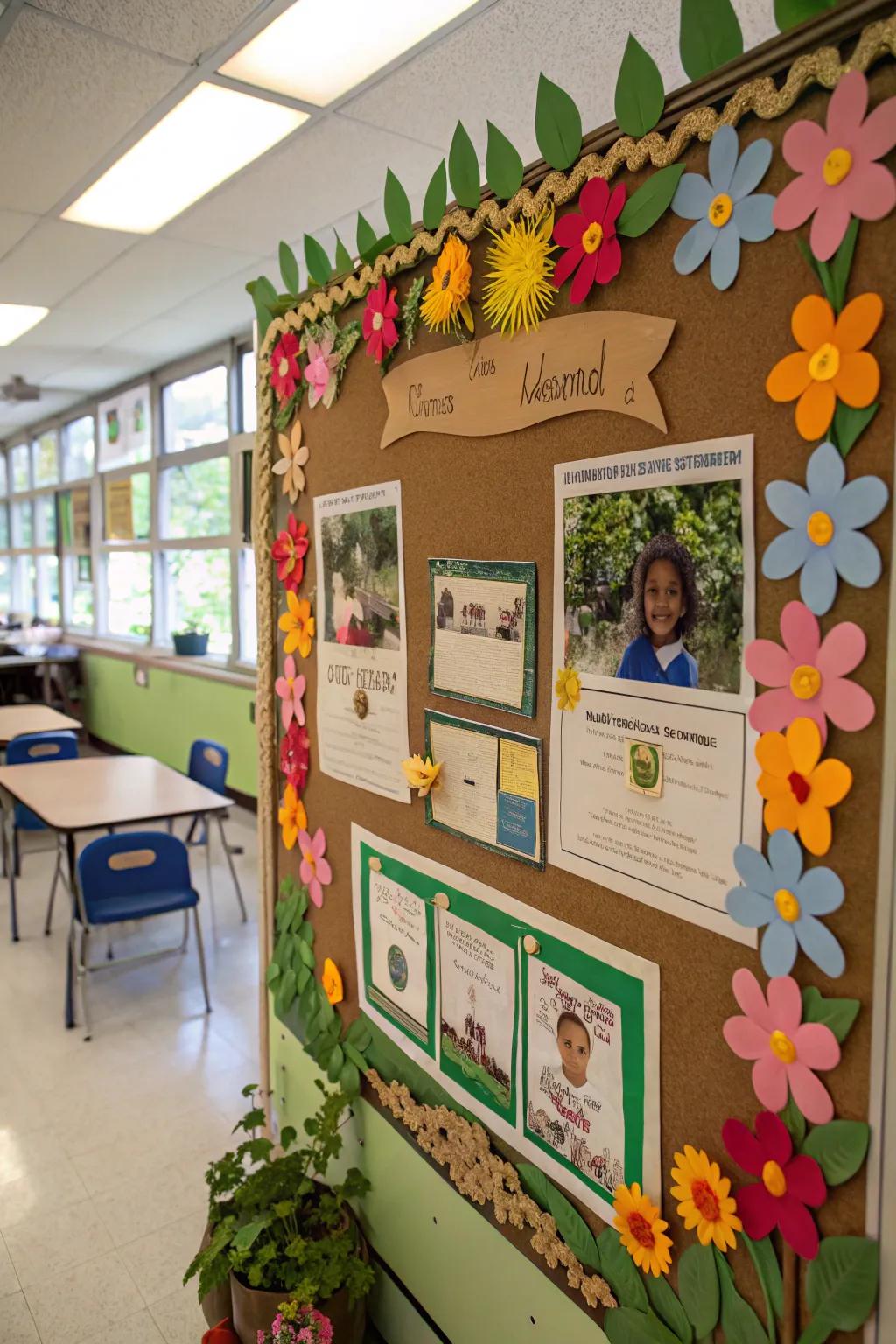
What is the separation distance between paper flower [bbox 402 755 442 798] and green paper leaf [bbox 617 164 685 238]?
2.46 ft

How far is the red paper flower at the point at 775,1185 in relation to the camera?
82 cm

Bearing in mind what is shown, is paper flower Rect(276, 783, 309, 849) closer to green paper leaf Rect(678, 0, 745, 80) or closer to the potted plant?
the potted plant

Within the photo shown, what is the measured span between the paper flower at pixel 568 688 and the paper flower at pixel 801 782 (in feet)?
0.87

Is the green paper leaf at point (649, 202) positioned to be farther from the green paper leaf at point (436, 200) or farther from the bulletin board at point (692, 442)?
the green paper leaf at point (436, 200)

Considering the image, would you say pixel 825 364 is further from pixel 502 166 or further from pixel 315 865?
pixel 315 865

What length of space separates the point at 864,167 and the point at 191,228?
3536 mm

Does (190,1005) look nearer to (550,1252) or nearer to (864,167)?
(550,1252)

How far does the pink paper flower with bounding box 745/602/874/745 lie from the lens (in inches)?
29.8

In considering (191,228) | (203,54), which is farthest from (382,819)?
(191,228)

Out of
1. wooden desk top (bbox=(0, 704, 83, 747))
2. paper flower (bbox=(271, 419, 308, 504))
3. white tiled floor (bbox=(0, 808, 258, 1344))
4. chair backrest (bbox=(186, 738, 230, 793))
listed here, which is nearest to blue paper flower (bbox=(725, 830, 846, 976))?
paper flower (bbox=(271, 419, 308, 504))

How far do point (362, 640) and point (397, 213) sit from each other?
0.66 m

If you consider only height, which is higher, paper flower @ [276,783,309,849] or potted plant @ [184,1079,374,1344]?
paper flower @ [276,783,309,849]

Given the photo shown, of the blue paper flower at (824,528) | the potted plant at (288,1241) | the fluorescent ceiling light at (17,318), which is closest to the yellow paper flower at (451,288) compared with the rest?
the blue paper flower at (824,528)

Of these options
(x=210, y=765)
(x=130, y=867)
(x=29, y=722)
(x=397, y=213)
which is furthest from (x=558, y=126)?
(x=29, y=722)
